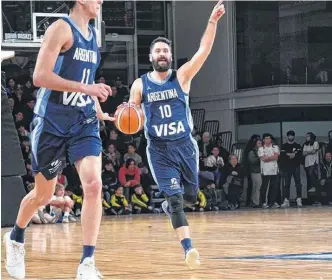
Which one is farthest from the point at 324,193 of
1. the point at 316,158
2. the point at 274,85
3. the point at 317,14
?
the point at 317,14

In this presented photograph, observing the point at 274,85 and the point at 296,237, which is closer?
the point at 296,237

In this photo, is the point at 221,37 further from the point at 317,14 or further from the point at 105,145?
the point at 105,145

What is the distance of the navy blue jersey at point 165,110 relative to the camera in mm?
7910

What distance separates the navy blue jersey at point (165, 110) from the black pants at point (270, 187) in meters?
15.0

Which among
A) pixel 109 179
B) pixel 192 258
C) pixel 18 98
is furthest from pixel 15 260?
pixel 18 98

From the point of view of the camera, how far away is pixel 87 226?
5855 millimetres

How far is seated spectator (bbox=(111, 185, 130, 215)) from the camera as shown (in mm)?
20438

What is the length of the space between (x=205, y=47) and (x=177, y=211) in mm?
1382

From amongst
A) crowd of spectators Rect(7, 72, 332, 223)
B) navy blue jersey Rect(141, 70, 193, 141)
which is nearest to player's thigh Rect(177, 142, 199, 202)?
navy blue jersey Rect(141, 70, 193, 141)

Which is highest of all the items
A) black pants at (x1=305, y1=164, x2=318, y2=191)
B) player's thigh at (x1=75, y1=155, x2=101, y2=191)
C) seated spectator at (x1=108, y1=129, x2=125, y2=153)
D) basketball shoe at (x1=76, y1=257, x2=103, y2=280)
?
player's thigh at (x1=75, y1=155, x2=101, y2=191)

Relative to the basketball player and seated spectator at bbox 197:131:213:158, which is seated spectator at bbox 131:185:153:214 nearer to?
seated spectator at bbox 197:131:213:158

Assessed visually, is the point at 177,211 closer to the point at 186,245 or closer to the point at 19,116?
the point at 186,245

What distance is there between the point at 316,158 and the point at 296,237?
12439 mm

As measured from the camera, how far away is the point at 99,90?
18.3 ft
